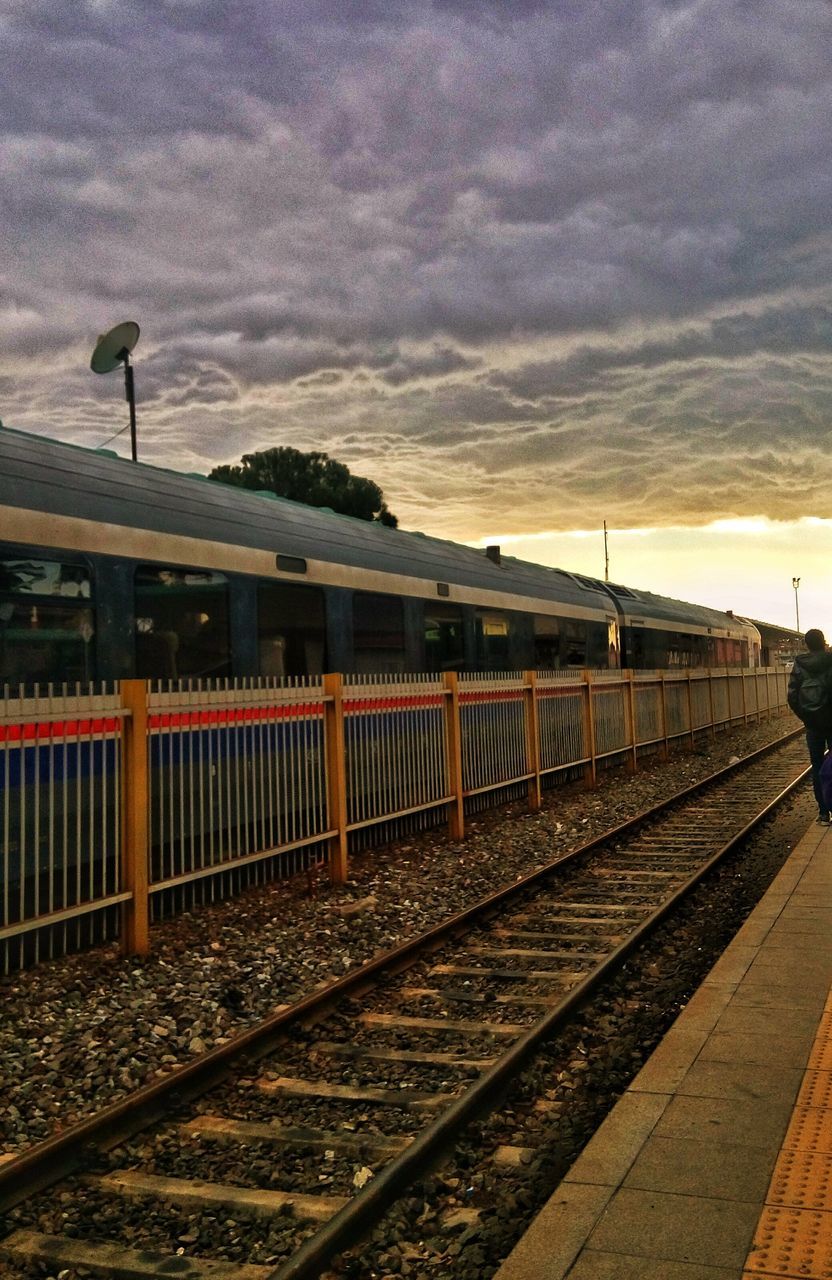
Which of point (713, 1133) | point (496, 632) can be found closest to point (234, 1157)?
point (713, 1133)

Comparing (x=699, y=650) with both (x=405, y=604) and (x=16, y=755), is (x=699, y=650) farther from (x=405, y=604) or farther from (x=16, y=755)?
(x=16, y=755)

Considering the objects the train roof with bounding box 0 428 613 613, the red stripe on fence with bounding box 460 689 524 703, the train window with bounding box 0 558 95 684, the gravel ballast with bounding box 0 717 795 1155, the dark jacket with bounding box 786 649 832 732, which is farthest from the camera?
the red stripe on fence with bounding box 460 689 524 703

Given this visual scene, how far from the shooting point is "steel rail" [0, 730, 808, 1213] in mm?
3676

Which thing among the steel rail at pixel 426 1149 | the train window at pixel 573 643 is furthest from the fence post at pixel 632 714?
the steel rail at pixel 426 1149

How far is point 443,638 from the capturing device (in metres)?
13.3

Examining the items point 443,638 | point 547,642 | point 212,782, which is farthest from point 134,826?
point 547,642

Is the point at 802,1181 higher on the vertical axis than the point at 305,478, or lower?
lower

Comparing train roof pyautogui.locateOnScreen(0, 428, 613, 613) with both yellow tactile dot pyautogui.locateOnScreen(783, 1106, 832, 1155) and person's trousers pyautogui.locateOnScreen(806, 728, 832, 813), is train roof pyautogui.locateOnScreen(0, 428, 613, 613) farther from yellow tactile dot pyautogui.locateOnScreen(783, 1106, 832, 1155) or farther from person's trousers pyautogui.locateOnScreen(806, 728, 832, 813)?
yellow tactile dot pyautogui.locateOnScreen(783, 1106, 832, 1155)

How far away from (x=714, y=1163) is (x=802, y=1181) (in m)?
0.30

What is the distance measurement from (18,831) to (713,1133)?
3.91 m

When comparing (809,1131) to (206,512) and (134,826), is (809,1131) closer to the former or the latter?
(134,826)

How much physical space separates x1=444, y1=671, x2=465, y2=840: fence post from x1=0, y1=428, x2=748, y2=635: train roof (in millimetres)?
1687

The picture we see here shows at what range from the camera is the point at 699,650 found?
1169 inches

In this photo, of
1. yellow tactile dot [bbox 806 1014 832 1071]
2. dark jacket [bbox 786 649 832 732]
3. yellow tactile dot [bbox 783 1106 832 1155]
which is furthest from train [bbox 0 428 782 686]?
yellow tactile dot [bbox 783 1106 832 1155]
